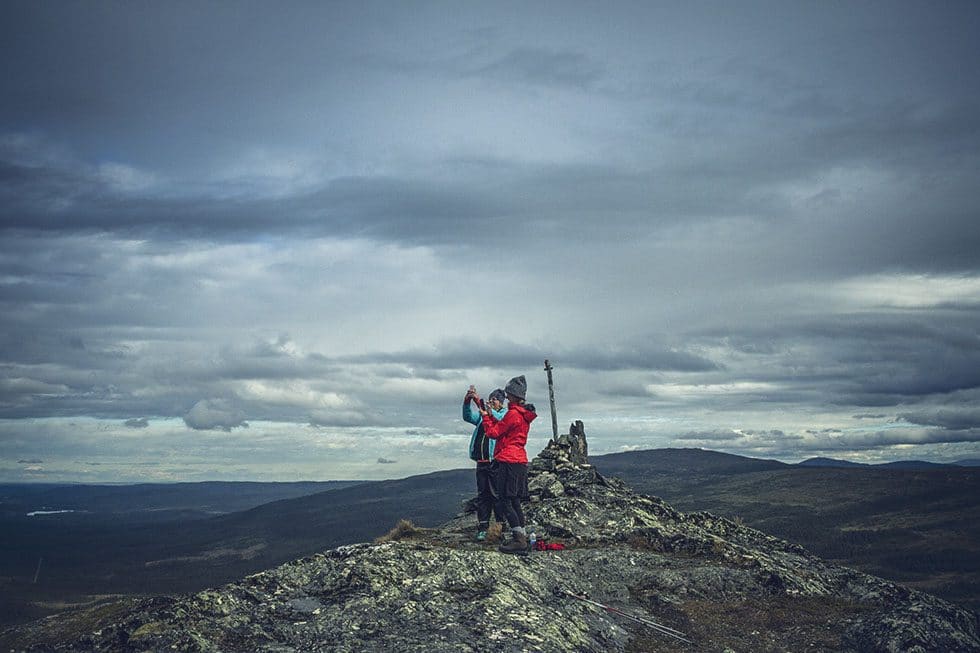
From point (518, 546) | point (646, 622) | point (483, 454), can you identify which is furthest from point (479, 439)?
point (646, 622)

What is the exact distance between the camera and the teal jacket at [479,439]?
68.3 feet

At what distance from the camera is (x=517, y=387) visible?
65.8 ft

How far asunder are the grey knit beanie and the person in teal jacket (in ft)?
1.85

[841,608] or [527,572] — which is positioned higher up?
[527,572]

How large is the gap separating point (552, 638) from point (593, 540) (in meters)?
9.01

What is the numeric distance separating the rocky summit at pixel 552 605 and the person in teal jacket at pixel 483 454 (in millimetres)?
856

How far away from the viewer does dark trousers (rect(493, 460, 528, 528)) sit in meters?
19.5

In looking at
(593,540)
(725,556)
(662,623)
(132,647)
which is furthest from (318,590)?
(725,556)

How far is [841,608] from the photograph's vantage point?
18891 mm

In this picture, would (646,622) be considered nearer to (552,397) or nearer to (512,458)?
(512,458)

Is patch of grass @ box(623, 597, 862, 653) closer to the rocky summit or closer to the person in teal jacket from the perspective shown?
the rocky summit

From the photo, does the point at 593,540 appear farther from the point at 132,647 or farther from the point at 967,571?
the point at 967,571

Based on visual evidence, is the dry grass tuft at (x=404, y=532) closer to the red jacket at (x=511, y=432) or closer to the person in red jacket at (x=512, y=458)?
the person in red jacket at (x=512, y=458)

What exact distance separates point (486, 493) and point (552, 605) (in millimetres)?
5700
